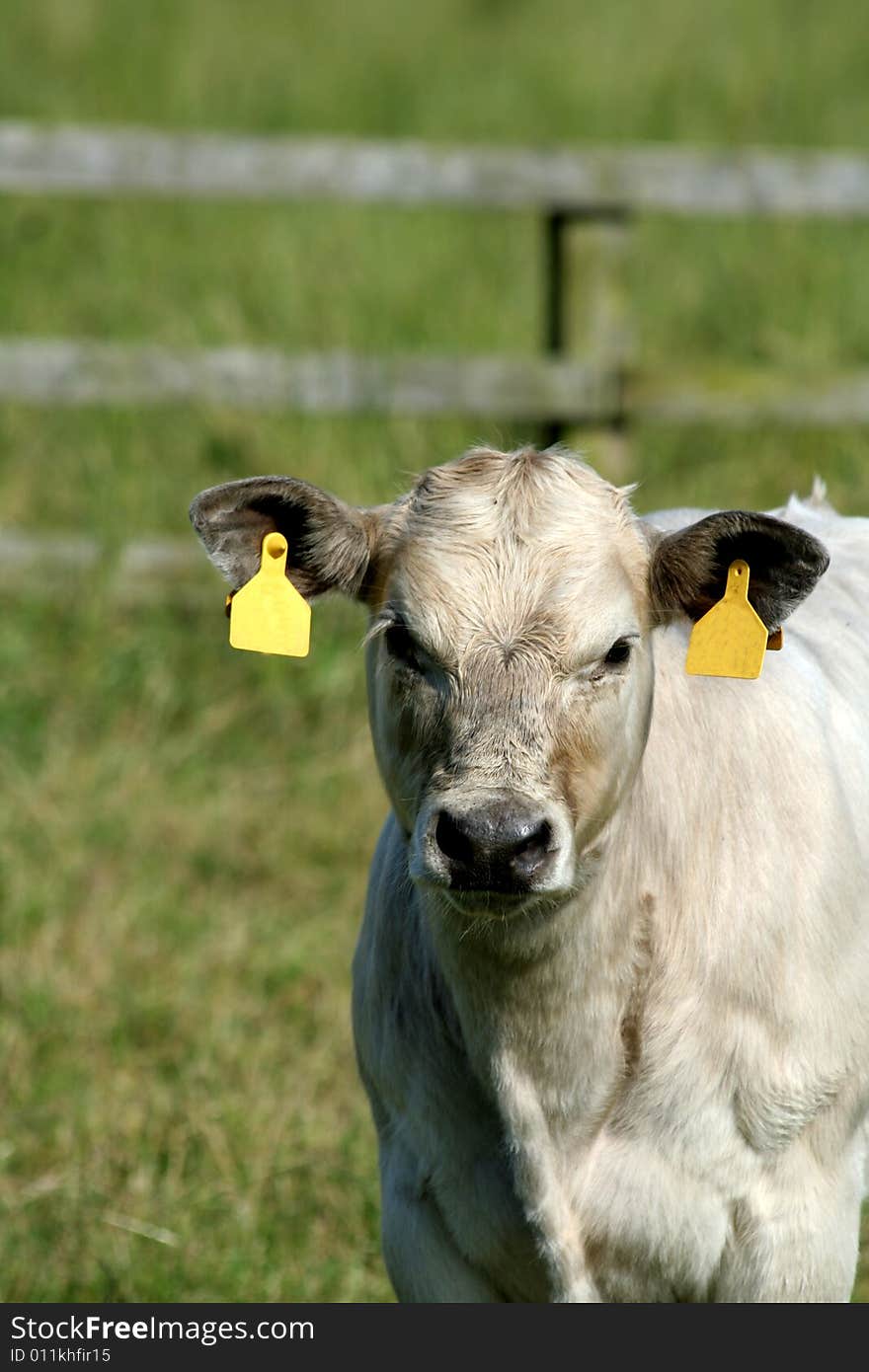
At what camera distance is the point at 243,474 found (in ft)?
21.7

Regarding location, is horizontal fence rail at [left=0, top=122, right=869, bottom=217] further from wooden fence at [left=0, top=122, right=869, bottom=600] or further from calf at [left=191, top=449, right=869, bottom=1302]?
calf at [left=191, top=449, right=869, bottom=1302]

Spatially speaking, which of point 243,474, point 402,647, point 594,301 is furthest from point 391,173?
point 402,647

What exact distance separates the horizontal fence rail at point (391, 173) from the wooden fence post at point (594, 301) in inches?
3.7

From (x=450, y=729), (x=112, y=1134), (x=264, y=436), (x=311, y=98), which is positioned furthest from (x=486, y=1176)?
(x=311, y=98)

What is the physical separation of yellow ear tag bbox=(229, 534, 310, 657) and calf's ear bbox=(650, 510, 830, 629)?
1.76 feet

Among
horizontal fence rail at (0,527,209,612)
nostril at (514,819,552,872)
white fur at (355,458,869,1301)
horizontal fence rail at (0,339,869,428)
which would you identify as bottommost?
white fur at (355,458,869,1301)

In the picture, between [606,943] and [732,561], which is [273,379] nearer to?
[732,561]

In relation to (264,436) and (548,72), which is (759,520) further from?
(548,72)

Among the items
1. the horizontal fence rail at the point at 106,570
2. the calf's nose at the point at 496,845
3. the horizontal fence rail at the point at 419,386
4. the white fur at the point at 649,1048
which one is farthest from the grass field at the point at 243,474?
the calf's nose at the point at 496,845

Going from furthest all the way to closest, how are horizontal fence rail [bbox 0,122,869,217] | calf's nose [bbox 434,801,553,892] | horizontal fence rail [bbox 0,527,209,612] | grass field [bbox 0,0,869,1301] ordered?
horizontal fence rail [bbox 0,122,869,217] → horizontal fence rail [bbox 0,527,209,612] → grass field [bbox 0,0,869,1301] → calf's nose [bbox 434,801,553,892]

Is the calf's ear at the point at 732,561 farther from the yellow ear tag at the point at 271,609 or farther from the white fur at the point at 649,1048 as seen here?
the yellow ear tag at the point at 271,609

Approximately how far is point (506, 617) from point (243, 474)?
409 centimetres

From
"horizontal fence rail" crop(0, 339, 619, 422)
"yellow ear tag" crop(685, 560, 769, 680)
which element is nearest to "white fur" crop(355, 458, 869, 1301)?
"yellow ear tag" crop(685, 560, 769, 680)

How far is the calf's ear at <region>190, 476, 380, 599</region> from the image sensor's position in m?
2.79
